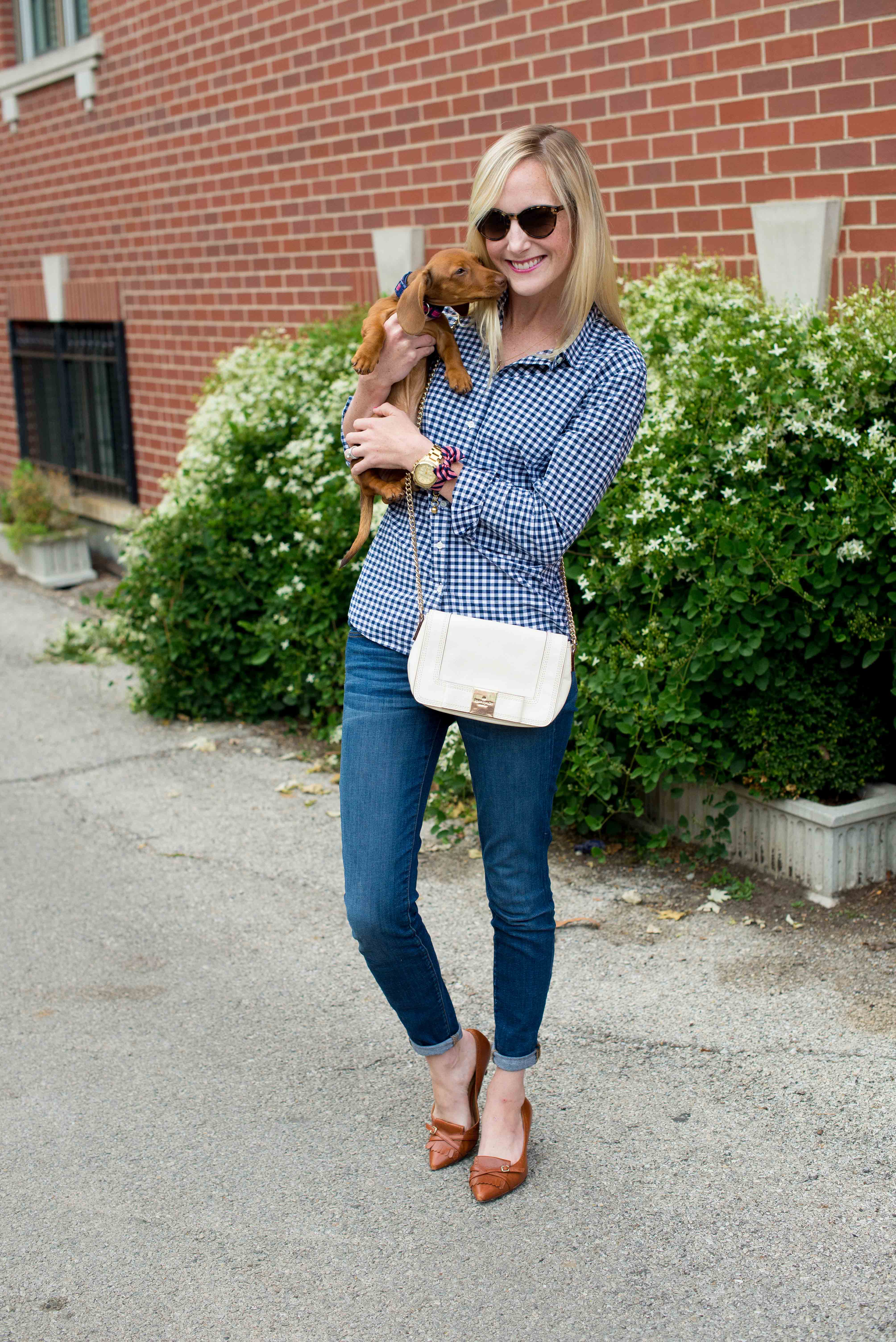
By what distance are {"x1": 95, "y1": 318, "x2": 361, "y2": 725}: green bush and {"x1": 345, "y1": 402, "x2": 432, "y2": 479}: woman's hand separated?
278 cm

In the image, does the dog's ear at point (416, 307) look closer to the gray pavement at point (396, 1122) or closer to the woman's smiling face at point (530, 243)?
the woman's smiling face at point (530, 243)

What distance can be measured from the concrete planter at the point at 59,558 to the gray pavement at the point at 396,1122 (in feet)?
16.0

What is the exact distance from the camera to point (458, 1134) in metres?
2.78

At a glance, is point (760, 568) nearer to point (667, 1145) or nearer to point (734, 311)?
point (734, 311)

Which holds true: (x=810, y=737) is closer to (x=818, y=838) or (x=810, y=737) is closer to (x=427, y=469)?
(x=818, y=838)

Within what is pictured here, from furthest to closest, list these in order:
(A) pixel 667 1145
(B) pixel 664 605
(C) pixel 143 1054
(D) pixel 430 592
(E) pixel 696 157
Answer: (E) pixel 696 157 → (B) pixel 664 605 → (C) pixel 143 1054 → (A) pixel 667 1145 → (D) pixel 430 592

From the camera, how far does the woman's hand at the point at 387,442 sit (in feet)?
7.95

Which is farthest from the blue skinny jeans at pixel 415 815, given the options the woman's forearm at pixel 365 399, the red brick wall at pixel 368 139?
the red brick wall at pixel 368 139

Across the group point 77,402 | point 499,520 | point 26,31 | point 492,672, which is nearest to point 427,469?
point 499,520

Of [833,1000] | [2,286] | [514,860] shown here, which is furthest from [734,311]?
[2,286]

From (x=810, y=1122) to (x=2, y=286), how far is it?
392 inches

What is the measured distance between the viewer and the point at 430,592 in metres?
2.47

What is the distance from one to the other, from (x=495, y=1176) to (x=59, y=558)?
7.29 meters

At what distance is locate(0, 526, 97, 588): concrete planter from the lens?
910 cm
